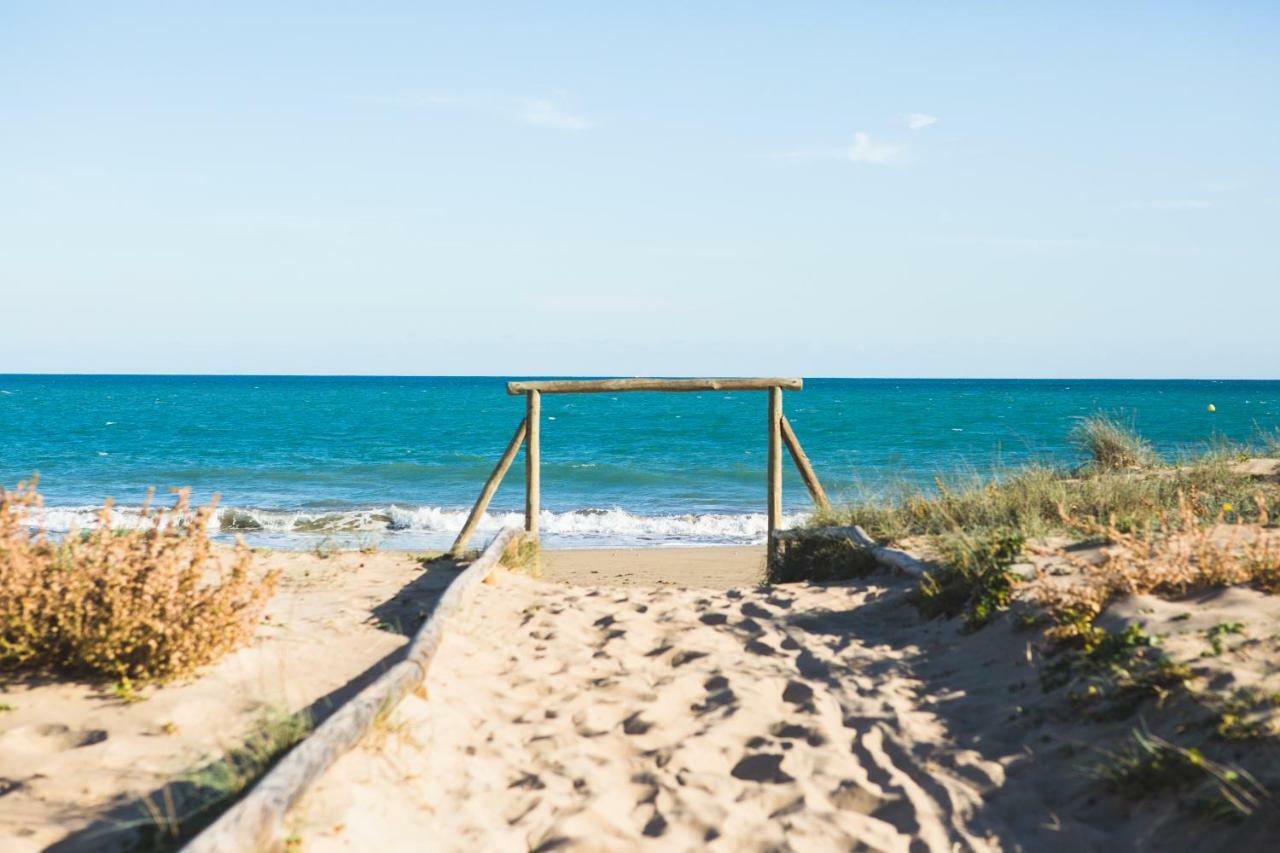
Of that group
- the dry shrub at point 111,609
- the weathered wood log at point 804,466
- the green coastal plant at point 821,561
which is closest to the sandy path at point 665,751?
the dry shrub at point 111,609

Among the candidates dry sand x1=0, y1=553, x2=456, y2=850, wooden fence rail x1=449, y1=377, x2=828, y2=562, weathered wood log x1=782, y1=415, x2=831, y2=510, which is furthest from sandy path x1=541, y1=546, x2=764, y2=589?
dry sand x1=0, y1=553, x2=456, y2=850

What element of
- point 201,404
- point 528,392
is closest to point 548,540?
point 528,392

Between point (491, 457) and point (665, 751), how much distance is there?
3124 centimetres

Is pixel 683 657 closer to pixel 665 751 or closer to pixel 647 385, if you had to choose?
pixel 665 751

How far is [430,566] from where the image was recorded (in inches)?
384

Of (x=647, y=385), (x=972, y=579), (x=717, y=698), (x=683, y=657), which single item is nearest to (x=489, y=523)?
(x=647, y=385)

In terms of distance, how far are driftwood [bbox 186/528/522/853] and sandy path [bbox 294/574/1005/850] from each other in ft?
0.39

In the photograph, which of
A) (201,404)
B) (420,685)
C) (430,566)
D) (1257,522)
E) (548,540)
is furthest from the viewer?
(201,404)

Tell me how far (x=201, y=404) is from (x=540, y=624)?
7022cm

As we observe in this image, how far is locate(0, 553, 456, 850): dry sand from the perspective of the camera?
399 cm

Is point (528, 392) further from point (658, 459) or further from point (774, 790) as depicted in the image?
point (658, 459)

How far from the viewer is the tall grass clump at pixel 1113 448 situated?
13.2m

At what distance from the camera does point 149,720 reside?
4.98m

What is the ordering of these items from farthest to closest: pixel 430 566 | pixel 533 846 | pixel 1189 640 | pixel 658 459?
pixel 658 459 → pixel 430 566 → pixel 1189 640 → pixel 533 846
